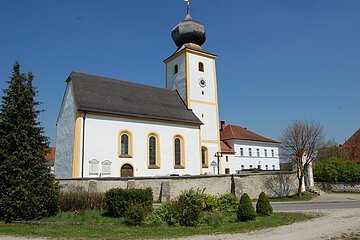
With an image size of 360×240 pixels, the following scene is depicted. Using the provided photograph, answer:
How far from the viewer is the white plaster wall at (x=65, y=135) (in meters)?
25.1

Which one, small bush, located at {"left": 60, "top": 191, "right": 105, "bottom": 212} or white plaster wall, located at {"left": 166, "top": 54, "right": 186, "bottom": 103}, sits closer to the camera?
small bush, located at {"left": 60, "top": 191, "right": 105, "bottom": 212}

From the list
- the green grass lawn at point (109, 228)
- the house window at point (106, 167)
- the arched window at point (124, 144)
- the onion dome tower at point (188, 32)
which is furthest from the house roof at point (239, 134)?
the green grass lawn at point (109, 228)

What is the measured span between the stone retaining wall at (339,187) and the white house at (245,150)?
36.0 ft

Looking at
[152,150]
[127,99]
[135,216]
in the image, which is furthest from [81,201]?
[127,99]

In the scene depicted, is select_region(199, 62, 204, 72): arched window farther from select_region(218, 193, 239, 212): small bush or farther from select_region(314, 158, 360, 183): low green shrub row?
select_region(218, 193, 239, 212): small bush

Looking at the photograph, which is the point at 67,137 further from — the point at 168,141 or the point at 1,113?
the point at 1,113

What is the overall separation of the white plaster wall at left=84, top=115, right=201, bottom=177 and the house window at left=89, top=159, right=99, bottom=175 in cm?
24

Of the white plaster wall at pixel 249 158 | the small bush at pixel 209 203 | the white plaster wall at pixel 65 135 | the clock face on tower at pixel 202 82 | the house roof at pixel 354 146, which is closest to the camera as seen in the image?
the small bush at pixel 209 203

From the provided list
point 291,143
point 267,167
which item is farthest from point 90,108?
point 267,167

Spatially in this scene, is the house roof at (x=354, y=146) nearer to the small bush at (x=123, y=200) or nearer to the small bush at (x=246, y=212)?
the small bush at (x=246, y=212)

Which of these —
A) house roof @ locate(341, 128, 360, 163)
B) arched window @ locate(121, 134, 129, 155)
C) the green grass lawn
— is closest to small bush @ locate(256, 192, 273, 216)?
the green grass lawn

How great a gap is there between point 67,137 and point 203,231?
18432mm

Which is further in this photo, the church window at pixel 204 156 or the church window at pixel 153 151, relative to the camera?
the church window at pixel 204 156

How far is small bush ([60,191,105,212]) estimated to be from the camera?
1483 centimetres
